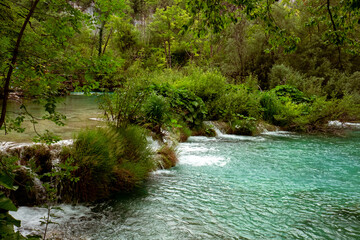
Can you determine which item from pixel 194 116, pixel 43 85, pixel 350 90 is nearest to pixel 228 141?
pixel 194 116

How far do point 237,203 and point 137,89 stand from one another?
3440mm

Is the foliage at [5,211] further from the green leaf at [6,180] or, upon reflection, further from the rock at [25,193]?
the rock at [25,193]

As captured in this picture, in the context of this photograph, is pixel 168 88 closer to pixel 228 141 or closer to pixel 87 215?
pixel 228 141

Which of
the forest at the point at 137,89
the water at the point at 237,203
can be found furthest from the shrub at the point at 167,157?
the water at the point at 237,203

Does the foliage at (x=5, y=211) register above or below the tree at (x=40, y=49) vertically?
below

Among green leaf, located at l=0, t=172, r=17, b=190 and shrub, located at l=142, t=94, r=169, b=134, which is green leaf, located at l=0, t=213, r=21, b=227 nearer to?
green leaf, located at l=0, t=172, r=17, b=190

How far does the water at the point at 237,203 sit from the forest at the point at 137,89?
62 cm

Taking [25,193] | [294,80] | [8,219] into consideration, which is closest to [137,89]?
[25,193]

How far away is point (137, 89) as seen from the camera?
22.0 ft

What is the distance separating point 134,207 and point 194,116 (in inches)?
242

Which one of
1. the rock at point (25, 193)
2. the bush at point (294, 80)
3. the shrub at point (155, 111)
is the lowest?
the rock at point (25, 193)

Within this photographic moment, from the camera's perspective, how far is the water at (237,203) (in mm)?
3889

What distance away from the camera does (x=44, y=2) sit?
2441mm

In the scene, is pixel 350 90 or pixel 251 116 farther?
pixel 350 90
